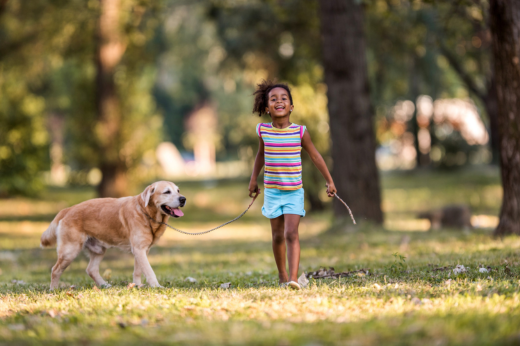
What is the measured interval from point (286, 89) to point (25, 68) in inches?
742

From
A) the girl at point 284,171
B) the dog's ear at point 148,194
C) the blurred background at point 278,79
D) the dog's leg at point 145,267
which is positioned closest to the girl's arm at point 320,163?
the girl at point 284,171

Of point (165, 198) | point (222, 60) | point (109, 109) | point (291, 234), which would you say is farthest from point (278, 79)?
point (291, 234)

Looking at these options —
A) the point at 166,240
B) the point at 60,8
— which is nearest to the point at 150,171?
the point at 166,240

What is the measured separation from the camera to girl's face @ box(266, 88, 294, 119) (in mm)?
5996

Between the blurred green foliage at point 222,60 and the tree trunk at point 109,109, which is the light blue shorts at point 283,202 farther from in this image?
the tree trunk at point 109,109

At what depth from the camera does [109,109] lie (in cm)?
1636

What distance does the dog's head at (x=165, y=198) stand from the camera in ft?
21.0

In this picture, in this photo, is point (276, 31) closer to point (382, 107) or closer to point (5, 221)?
point (382, 107)

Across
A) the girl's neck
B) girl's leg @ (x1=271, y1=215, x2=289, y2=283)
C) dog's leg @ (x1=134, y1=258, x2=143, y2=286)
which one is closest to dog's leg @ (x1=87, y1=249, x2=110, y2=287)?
dog's leg @ (x1=134, y1=258, x2=143, y2=286)

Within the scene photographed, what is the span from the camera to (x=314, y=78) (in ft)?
71.7

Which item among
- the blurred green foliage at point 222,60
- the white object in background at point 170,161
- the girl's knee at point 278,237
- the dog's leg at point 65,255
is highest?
the blurred green foliage at point 222,60

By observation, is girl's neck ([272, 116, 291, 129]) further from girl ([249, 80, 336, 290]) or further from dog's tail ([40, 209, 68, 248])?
dog's tail ([40, 209, 68, 248])

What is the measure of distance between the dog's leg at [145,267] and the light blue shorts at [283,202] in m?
1.44

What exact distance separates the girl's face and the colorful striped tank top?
0.53ft
